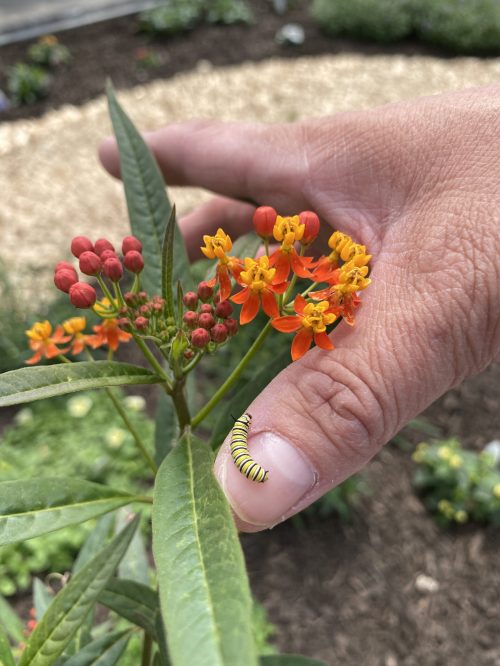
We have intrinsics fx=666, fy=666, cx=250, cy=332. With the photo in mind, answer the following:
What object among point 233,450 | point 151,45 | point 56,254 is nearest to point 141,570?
point 233,450

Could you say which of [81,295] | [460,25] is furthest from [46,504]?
[460,25]

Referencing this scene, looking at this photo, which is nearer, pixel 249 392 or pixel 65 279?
pixel 65 279

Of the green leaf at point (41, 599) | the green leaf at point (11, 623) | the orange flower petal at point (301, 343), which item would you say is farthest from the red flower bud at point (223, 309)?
the green leaf at point (11, 623)

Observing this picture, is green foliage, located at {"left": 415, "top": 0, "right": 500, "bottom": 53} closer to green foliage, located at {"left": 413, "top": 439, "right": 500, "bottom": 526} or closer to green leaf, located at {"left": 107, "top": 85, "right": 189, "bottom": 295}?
green foliage, located at {"left": 413, "top": 439, "right": 500, "bottom": 526}

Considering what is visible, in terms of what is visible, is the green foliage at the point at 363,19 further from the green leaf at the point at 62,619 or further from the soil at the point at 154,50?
the green leaf at the point at 62,619

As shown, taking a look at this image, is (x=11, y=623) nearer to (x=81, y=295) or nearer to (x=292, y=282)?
(x=81, y=295)

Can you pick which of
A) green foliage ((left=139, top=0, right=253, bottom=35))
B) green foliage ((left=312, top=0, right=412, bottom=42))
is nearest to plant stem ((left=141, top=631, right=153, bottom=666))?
green foliage ((left=139, top=0, right=253, bottom=35))
